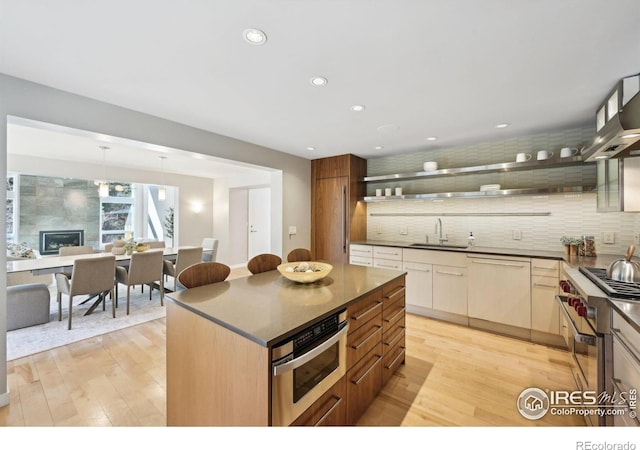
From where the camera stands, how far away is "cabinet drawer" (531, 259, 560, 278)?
9.00 feet

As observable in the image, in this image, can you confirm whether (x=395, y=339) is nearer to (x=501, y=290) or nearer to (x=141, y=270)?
(x=501, y=290)

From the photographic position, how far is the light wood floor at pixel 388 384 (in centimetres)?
181

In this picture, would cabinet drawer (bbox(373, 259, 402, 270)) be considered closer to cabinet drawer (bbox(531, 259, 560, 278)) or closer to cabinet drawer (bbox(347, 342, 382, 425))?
cabinet drawer (bbox(531, 259, 560, 278))

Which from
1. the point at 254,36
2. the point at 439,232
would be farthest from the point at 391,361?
the point at 254,36

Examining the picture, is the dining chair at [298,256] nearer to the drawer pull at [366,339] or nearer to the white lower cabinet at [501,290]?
the drawer pull at [366,339]

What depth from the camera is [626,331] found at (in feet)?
4.29

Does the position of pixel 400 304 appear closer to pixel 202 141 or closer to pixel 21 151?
pixel 202 141

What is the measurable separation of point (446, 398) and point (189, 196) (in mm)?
6844

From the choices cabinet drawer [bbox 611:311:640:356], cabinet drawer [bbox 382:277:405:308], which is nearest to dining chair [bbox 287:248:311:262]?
cabinet drawer [bbox 382:277:405:308]

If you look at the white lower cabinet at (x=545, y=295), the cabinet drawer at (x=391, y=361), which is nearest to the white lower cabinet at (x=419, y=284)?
the white lower cabinet at (x=545, y=295)

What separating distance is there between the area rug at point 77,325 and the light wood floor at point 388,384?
203mm

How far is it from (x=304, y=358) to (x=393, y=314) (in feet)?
4.11

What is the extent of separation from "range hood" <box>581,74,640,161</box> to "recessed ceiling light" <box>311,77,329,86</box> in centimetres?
198

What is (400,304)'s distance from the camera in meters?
2.38
